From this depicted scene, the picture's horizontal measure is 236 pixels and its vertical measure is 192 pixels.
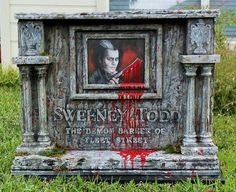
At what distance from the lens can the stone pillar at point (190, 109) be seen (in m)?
3.44

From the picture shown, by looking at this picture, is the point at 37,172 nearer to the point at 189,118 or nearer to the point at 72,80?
the point at 72,80

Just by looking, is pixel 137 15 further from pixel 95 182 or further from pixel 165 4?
pixel 165 4

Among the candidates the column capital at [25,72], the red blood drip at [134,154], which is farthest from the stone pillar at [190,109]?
the column capital at [25,72]

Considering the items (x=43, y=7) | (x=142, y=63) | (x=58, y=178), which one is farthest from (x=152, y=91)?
(x=43, y=7)

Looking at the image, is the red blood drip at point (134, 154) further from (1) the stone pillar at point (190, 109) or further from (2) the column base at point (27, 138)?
(2) the column base at point (27, 138)

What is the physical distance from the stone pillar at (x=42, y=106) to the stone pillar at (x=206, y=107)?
1143mm

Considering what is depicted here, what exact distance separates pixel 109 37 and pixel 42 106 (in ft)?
2.32

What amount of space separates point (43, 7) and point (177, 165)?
5.01 meters

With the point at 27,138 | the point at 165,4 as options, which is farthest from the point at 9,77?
the point at 27,138

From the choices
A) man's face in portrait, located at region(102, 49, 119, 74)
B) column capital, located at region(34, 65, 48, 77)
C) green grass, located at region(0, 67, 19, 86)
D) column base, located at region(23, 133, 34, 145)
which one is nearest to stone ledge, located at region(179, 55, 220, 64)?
man's face in portrait, located at region(102, 49, 119, 74)

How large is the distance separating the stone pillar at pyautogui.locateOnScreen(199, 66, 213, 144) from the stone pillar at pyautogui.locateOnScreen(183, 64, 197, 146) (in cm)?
6

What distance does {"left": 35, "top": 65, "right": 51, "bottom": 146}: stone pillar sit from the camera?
349 centimetres

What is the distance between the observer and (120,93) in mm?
3594

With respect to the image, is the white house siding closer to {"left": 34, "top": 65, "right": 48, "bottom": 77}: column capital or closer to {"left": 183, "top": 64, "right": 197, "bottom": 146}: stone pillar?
{"left": 34, "top": 65, "right": 48, "bottom": 77}: column capital
